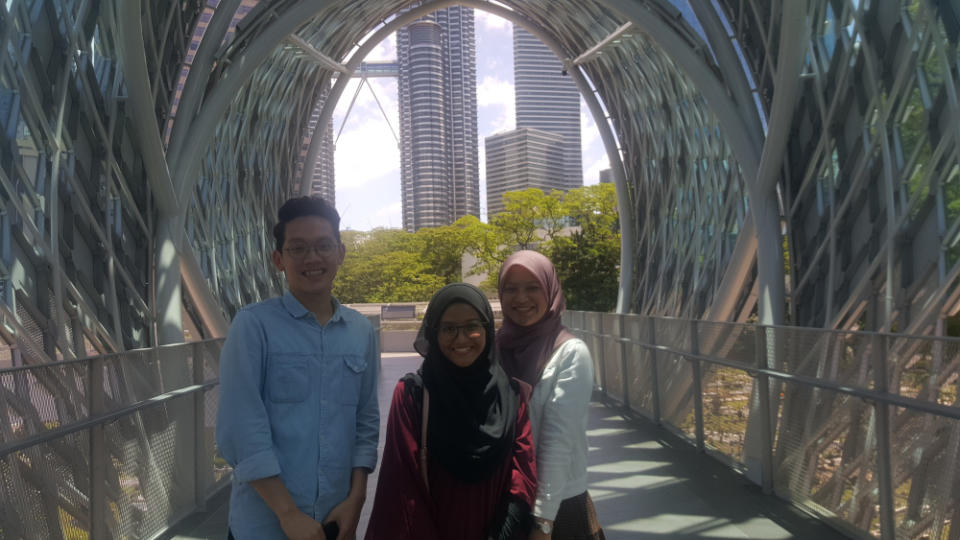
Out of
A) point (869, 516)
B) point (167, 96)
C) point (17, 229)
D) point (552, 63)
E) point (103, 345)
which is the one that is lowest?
point (869, 516)

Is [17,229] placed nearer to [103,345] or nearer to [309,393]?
[103,345]

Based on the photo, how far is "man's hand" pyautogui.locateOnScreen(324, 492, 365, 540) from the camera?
91.1 inches

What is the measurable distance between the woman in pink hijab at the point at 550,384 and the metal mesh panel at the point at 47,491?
7.40ft

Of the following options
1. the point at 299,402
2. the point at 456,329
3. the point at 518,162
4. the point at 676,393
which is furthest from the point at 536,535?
the point at 518,162

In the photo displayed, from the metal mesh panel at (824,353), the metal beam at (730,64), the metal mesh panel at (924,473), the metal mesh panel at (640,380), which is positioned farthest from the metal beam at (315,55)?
the metal mesh panel at (924,473)

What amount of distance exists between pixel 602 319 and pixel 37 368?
9.35 metres

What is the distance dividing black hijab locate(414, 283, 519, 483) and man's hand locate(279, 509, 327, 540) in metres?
0.41

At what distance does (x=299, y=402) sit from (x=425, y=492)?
0.48m

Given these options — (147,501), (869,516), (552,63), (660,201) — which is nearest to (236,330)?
(147,501)

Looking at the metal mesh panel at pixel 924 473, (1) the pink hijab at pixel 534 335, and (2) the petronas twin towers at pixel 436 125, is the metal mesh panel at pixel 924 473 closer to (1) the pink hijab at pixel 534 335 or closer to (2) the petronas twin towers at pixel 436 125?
(1) the pink hijab at pixel 534 335

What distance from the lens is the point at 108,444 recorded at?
14.5ft

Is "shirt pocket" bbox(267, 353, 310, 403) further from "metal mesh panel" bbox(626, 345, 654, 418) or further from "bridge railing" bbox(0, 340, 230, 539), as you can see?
"metal mesh panel" bbox(626, 345, 654, 418)

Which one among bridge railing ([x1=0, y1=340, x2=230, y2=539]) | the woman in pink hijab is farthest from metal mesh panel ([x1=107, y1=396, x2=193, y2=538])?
the woman in pink hijab

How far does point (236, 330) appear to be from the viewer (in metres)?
2.30
